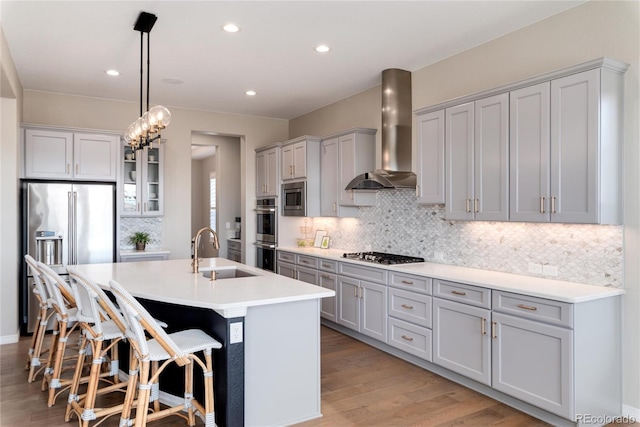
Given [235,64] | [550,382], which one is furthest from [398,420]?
[235,64]

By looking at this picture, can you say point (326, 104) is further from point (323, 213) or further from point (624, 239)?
point (624, 239)

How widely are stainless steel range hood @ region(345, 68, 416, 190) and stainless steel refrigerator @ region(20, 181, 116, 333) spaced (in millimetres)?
3139

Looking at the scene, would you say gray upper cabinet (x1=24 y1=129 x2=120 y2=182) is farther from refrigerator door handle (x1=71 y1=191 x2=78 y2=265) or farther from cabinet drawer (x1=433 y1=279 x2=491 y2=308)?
cabinet drawer (x1=433 y1=279 x2=491 y2=308)

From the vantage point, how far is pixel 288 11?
3.25 metres

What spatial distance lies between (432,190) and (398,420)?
78.0 inches

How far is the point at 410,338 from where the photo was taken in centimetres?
390

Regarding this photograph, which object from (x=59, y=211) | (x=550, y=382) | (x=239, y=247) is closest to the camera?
(x=550, y=382)

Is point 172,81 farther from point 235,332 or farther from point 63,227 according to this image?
point 235,332

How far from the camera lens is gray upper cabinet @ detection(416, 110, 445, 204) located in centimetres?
388

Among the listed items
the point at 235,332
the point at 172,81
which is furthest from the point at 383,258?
the point at 172,81

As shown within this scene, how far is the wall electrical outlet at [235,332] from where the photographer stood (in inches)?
101

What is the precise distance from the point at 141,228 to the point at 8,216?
1.63 m

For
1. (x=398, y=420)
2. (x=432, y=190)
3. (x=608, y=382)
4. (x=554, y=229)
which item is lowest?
(x=398, y=420)

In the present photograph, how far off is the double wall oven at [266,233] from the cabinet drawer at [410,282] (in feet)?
8.34
